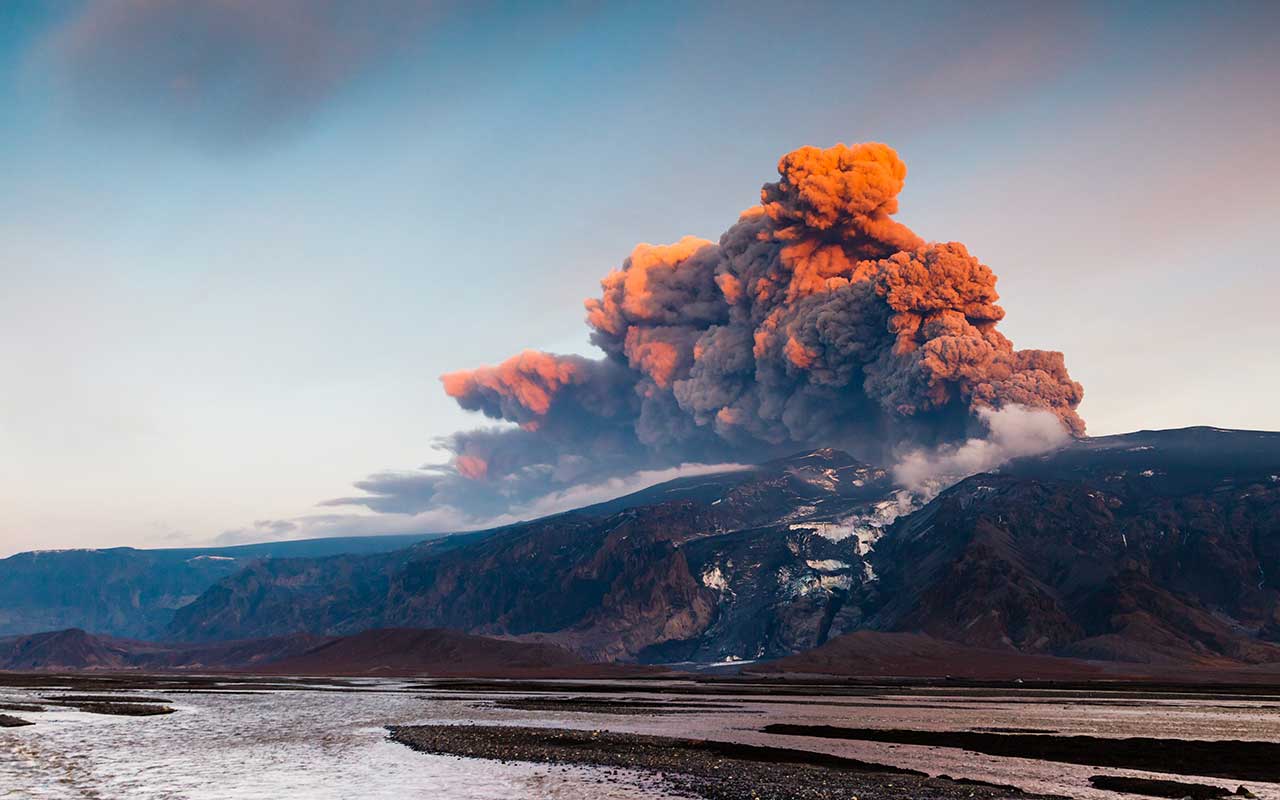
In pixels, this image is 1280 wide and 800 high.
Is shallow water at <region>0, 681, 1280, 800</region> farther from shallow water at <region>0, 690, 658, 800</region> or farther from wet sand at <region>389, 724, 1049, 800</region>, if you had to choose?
wet sand at <region>389, 724, 1049, 800</region>

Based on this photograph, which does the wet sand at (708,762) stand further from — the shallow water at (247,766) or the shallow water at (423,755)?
the shallow water at (247,766)

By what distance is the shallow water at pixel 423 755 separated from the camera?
49.1m

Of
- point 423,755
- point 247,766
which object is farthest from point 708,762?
point 247,766

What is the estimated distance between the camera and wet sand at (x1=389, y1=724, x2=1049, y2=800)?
46688 mm

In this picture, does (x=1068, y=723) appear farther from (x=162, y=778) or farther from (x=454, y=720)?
(x=162, y=778)

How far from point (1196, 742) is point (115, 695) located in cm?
13699

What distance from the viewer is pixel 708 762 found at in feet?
193

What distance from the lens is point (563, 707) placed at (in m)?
116

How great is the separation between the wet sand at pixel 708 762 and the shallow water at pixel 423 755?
2.73 metres

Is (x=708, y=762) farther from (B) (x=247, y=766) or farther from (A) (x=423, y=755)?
(B) (x=247, y=766)

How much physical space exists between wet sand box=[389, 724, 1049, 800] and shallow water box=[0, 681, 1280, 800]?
2734 millimetres

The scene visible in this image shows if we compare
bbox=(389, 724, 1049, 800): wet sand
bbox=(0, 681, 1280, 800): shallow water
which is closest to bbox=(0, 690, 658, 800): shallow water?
bbox=(0, 681, 1280, 800): shallow water

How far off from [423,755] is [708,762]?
18.4 metres

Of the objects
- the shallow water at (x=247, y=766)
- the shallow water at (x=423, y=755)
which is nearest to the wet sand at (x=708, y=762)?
the shallow water at (x=423, y=755)
